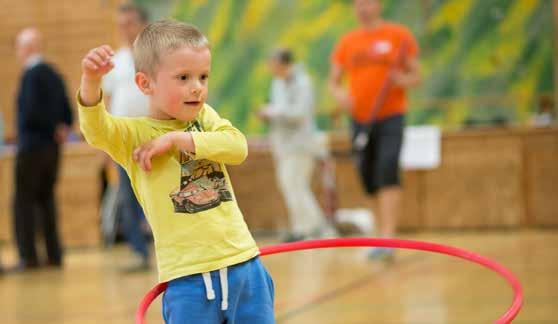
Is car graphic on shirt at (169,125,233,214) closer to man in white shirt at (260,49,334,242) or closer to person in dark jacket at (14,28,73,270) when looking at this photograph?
person in dark jacket at (14,28,73,270)

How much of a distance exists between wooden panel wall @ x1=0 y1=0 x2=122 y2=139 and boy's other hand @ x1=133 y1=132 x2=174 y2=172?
899 cm

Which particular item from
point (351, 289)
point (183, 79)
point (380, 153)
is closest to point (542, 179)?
point (380, 153)

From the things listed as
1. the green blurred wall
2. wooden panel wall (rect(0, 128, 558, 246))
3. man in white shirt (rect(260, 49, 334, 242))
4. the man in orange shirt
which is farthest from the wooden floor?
the green blurred wall

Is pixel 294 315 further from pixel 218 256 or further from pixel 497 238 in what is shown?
pixel 497 238

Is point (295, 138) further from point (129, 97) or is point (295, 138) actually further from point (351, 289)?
point (351, 289)

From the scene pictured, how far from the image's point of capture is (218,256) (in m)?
2.36

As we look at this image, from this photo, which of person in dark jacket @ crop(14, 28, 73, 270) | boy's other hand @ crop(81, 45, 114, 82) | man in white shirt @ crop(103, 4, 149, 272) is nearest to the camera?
boy's other hand @ crop(81, 45, 114, 82)

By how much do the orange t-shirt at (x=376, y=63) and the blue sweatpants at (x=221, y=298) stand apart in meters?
4.47

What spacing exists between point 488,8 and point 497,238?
3400 mm

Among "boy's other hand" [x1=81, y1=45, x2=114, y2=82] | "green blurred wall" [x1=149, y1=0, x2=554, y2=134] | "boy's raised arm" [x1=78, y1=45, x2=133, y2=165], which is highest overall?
"green blurred wall" [x1=149, y1=0, x2=554, y2=134]

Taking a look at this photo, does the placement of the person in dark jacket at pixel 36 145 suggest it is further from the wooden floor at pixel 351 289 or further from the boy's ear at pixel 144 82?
the boy's ear at pixel 144 82

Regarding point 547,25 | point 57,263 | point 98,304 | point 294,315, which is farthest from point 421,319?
point 547,25

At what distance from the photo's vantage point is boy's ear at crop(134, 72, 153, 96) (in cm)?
236

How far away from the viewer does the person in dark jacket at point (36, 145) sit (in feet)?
24.5
